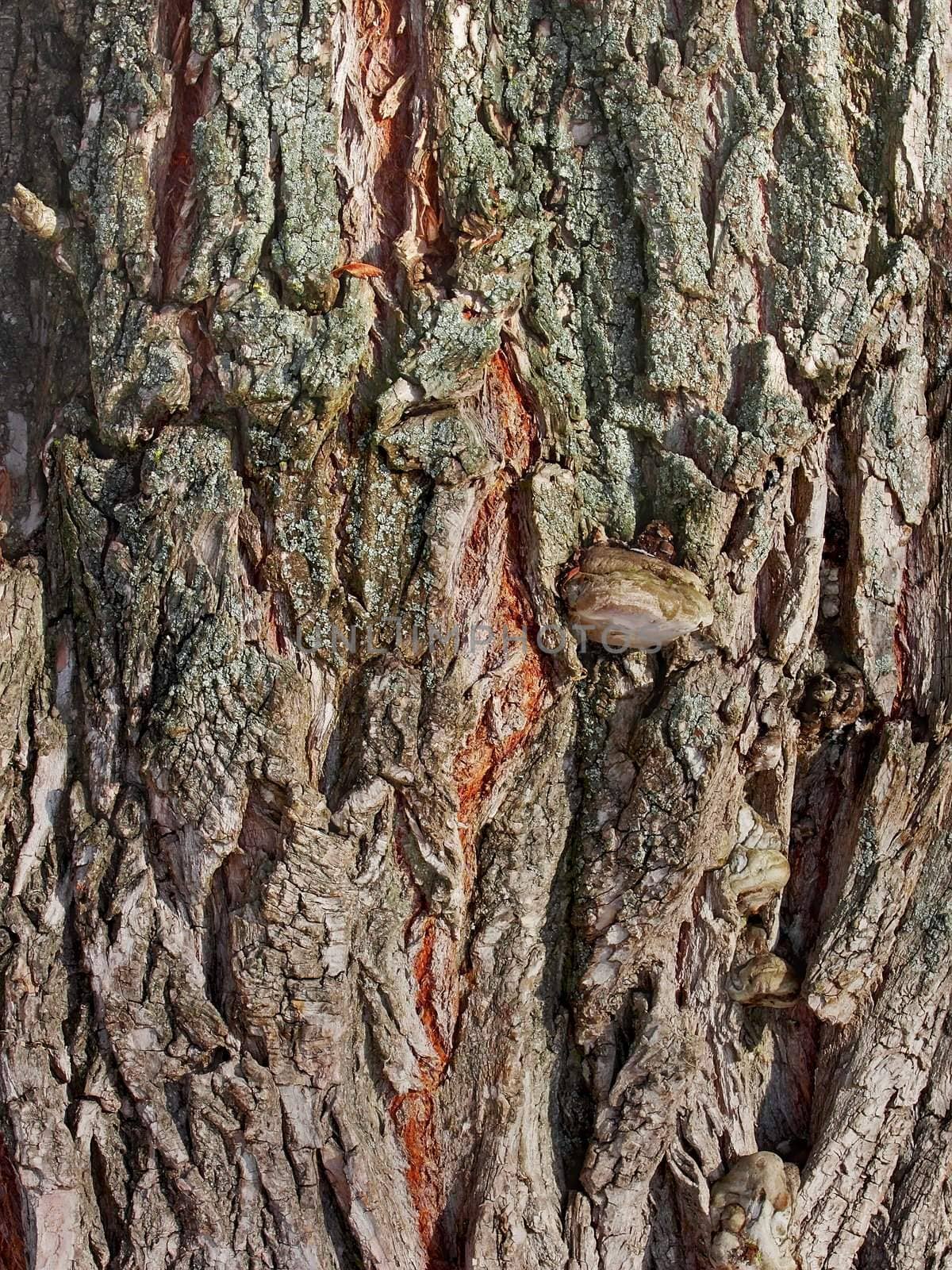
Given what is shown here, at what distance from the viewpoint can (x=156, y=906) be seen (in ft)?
6.89

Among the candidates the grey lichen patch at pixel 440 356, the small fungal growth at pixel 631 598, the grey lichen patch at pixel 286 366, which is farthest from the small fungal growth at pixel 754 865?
the grey lichen patch at pixel 286 366

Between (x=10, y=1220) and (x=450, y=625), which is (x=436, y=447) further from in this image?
(x=10, y=1220)

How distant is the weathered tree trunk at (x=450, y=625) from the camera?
2.06 meters

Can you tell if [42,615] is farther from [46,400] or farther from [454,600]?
[454,600]

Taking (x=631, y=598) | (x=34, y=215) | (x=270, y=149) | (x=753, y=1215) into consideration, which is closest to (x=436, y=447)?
(x=631, y=598)

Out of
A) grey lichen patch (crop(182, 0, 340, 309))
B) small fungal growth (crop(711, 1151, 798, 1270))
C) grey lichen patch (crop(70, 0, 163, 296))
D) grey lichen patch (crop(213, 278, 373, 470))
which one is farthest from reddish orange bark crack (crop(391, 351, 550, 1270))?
grey lichen patch (crop(70, 0, 163, 296))

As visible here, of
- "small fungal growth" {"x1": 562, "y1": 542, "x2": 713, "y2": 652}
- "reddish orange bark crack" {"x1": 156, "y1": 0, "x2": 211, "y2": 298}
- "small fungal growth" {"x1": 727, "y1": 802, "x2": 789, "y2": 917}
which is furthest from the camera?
"small fungal growth" {"x1": 727, "y1": 802, "x2": 789, "y2": 917}

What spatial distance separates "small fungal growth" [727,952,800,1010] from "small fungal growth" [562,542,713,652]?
2.41 ft

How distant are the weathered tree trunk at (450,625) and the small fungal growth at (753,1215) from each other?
0.01 metres

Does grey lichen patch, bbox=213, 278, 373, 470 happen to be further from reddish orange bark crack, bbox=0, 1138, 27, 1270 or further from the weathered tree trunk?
reddish orange bark crack, bbox=0, 1138, 27, 1270

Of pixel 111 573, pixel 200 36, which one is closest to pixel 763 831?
pixel 111 573

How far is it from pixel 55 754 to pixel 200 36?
141 centimetres

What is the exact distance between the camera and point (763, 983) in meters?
2.29

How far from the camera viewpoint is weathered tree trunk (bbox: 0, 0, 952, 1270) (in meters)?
2.06
